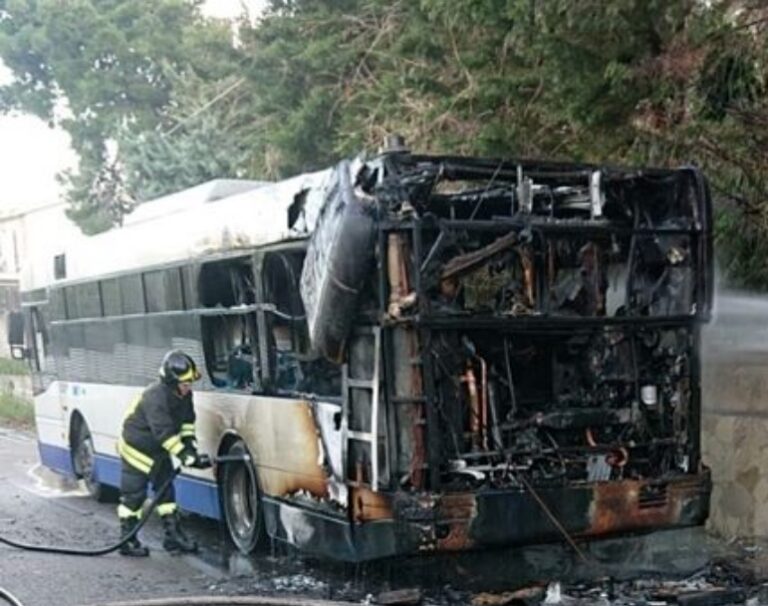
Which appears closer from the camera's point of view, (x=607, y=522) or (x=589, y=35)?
(x=607, y=522)

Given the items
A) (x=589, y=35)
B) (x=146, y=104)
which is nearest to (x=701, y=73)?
(x=589, y=35)

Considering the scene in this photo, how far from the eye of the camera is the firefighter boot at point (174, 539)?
9.01 metres

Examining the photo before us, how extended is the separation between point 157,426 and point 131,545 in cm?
105

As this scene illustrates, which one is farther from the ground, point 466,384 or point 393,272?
point 393,272

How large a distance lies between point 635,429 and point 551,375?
1.97 feet

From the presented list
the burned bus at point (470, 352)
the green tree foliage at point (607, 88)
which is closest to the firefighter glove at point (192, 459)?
the burned bus at point (470, 352)

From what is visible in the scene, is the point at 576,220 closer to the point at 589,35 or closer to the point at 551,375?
the point at 551,375

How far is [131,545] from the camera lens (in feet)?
29.7

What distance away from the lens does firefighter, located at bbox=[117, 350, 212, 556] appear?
867 centimetres

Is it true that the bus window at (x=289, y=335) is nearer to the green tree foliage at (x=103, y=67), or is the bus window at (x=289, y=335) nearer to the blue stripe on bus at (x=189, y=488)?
the blue stripe on bus at (x=189, y=488)

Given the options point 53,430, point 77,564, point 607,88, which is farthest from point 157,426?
point 53,430

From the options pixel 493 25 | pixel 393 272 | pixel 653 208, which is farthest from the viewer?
pixel 493 25

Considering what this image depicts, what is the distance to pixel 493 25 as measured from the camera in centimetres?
881

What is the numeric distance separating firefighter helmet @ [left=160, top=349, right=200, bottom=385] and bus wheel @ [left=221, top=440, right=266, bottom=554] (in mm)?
645
